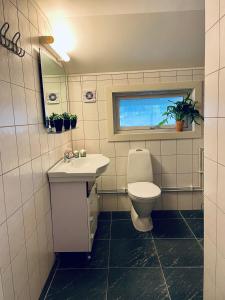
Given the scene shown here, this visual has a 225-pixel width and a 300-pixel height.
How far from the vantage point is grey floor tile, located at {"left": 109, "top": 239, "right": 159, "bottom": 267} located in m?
1.98

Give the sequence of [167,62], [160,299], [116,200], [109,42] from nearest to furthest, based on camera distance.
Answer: [160,299] < [109,42] < [167,62] < [116,200]

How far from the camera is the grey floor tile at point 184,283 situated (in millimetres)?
1605

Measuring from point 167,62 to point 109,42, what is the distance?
748mm

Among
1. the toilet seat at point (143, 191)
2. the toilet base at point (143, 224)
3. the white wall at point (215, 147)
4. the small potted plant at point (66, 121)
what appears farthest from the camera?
the toilet base at point (143, 224)

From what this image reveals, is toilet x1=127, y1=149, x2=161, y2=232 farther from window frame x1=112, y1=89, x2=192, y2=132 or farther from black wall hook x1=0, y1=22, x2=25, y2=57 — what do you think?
black wall hook x1=0, y1=22, x2=25, y2=57

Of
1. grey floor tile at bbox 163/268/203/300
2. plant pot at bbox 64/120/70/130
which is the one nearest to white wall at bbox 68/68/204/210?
plant pot at bbox 64/120/70/130

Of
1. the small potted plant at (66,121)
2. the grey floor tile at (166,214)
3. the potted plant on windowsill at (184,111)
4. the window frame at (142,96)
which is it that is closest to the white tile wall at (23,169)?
the small potted plant at (66,121)

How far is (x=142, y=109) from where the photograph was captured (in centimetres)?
304

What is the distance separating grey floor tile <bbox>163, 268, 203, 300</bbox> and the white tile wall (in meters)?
0.98

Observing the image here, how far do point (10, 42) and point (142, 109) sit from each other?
203 cm

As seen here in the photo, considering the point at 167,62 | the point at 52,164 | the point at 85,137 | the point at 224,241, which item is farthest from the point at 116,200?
the point at 224,241

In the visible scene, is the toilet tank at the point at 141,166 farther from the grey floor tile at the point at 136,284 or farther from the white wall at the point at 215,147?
the white wall at the point at 215,147

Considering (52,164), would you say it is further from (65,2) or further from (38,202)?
(65,2)

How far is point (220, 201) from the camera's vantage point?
3.43 ft
